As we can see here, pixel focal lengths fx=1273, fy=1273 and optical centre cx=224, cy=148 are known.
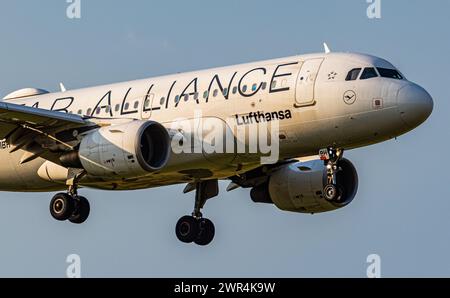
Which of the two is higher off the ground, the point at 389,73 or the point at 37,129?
the point at 389,73

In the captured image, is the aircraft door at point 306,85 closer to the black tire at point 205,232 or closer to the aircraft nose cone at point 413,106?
the aircraft nose cone at point 413,106

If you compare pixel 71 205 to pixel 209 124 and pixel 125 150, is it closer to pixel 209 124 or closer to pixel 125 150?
pixel 125 150

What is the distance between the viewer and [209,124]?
127 ft

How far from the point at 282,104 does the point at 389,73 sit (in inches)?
132

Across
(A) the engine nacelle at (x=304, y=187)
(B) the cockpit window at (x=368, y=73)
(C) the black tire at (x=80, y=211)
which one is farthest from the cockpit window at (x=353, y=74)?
(C) the black tire at (x=80, y=211)

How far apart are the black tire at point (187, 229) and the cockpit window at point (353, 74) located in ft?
28.7

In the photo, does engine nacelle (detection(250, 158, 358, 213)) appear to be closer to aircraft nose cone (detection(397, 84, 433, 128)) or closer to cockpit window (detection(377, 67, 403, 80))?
cockpit window (detection(377, 67, 403, 80))

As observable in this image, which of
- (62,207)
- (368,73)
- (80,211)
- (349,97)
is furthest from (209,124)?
(62,207)

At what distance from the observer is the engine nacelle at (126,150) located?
37594mm
